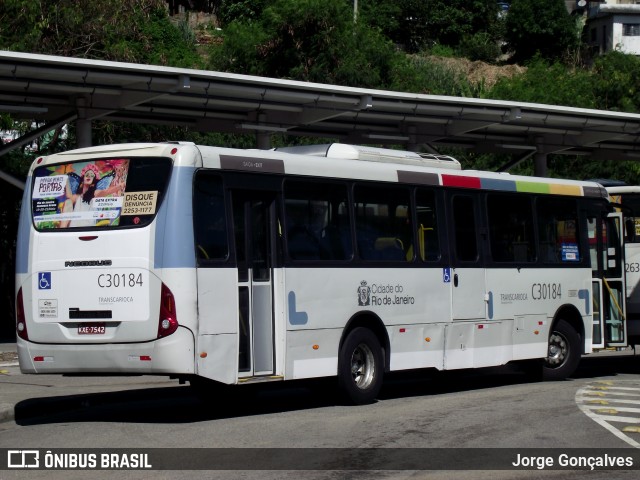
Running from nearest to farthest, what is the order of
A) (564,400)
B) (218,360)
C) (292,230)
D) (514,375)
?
(218,360), (292,230), (564,400), (514,375)

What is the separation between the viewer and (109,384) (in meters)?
18.2

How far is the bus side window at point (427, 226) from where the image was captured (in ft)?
55.0

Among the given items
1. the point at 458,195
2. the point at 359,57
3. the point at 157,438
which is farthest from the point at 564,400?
the point at 359,57

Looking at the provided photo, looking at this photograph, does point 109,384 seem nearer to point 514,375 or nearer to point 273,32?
point 514,375

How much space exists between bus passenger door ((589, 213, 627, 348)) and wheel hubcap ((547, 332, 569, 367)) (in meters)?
0.91

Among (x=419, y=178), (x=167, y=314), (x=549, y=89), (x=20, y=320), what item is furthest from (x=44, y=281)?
(x=549, y=89)

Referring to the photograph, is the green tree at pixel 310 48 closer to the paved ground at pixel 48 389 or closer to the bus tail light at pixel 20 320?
the paved ground at pixel 48 389

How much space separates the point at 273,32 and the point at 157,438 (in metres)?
43.6

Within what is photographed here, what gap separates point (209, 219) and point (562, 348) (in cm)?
793

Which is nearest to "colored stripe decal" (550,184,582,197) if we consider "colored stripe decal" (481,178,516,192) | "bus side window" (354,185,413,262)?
"colored stripe decal" (481,178,516,192)

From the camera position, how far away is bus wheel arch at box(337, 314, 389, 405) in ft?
49.9

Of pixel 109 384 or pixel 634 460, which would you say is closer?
pixel 634 460

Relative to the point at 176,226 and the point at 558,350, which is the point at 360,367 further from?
the point at 558,350

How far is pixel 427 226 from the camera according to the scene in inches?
664
